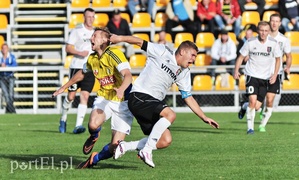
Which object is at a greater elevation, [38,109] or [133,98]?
[133,98]

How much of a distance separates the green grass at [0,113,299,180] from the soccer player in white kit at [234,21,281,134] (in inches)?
32.8

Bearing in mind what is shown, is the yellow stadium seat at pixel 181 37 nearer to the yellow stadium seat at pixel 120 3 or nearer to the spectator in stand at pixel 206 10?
the spectator in stand at pixel 206 10

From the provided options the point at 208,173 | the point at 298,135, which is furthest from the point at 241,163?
the point at 298,135

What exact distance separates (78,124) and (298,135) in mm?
4387

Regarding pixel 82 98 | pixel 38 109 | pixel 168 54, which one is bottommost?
pixel 38 109

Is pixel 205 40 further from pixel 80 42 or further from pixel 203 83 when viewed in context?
pixel 80 42

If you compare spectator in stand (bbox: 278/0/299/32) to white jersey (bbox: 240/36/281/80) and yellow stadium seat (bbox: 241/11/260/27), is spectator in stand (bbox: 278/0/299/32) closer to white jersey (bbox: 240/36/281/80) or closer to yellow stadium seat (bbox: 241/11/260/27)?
yellow stadium seat (bbox: 241/11/260/27)

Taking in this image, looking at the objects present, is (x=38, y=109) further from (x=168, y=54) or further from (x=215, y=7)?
(x=168, y=54)

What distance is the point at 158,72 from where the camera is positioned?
1053 centimetres

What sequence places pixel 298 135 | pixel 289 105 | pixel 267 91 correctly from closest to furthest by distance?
pixel 298 135, pixel 267 91, pixel 289 105

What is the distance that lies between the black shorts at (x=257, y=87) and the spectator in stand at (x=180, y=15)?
10017 mm

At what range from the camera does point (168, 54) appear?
10508 millimetres

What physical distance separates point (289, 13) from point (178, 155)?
1580 cm

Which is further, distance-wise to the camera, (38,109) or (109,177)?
(38,109)
